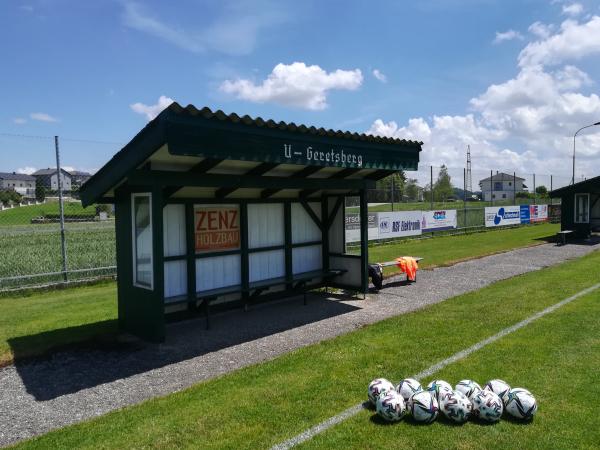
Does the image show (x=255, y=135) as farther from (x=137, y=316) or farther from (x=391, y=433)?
(x=391, y=433)

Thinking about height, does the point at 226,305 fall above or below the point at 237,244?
below

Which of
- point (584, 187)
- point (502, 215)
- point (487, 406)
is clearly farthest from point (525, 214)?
point (487, 406)

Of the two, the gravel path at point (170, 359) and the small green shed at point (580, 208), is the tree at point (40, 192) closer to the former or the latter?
the gravel path at point (170, 359)

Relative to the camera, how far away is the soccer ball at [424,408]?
4.17m

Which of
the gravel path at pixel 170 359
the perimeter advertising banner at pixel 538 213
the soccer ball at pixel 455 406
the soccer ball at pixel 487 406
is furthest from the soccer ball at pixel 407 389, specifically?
the perimeter advertising banner at pixel 538 213

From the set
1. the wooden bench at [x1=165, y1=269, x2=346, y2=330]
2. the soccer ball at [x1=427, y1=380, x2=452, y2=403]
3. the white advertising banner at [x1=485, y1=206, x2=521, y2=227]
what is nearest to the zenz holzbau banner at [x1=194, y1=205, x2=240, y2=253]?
the wooden bench at [x1=165, y1=269, x2=346, y2=330]

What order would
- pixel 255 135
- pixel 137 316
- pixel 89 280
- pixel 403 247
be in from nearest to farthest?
pixel 255 135 < pixel 137 316 < pixel 89 280 < pixel 403 247

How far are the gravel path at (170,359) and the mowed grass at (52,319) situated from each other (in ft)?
2.10

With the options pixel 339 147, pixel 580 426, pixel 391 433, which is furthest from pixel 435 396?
pixel 339 147

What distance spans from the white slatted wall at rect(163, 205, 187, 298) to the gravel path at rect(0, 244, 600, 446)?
26.2 inches

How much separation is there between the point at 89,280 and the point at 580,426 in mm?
11174

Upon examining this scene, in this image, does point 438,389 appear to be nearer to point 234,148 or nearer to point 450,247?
point 234,148

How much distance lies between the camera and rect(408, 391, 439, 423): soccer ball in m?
4.17

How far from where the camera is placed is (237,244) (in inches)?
351
